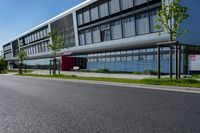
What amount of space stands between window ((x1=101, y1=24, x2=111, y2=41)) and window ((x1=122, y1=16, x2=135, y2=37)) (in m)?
4.13

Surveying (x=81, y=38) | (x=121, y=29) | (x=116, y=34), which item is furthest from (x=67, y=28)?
(x=121, y=29)

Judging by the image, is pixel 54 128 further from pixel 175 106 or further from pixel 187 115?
pixel 175 106

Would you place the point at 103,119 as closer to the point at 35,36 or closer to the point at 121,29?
the point at 121,29

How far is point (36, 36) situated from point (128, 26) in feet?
141

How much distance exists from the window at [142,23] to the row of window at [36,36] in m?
35.2

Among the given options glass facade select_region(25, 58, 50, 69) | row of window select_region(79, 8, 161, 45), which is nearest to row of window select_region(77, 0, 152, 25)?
row of window select_region(79, 8, 161, 45)

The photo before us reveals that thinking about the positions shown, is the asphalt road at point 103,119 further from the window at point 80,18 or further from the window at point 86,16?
the window at point 80,18

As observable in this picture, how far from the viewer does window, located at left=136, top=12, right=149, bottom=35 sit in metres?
32.2

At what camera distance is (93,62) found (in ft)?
146

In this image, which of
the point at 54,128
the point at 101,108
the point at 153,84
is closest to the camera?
the point at 54,128

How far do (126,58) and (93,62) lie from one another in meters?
10.2

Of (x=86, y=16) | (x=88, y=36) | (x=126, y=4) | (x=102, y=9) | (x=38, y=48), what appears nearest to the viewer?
(x=126, y=4)

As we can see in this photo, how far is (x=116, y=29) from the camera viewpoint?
38031mm

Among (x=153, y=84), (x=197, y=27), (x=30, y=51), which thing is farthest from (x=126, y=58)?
(x=30, y=51)
